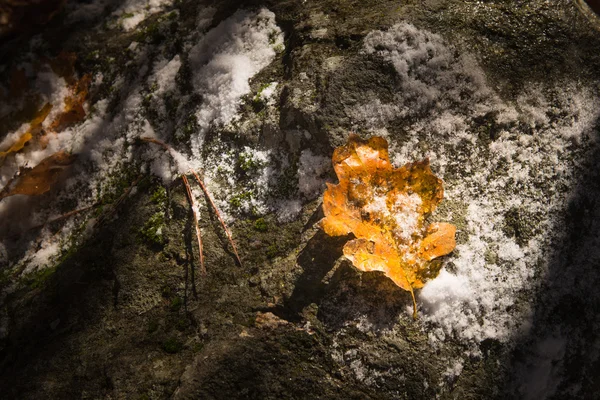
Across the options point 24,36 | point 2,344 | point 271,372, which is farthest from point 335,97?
point 24,36

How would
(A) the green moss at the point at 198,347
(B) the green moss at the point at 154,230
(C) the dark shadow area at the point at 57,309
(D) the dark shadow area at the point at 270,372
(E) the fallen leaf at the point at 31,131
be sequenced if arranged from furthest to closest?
(E) the fallen leaf at the point at 31,131
(B) the green moss at the point at 154,230
(C) the dark shadow area at the point at 57,309
(A) the green moss at the point at 198,347
(D) the dark shadow area at the point at 270,372

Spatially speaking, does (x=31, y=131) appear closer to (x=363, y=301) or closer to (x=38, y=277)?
(x=38, y=277)

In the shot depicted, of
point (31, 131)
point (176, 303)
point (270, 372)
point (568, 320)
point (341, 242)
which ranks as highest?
point (31, 131)

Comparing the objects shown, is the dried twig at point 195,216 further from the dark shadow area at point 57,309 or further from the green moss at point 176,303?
the dark shadow area at point 57,309

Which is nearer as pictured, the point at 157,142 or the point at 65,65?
the point at 157,142

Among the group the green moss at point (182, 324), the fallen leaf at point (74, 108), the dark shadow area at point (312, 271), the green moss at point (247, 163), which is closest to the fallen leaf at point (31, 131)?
the fallen leaf at point (74, 108)

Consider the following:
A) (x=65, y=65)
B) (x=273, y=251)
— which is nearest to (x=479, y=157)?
(x=273, y=251)
